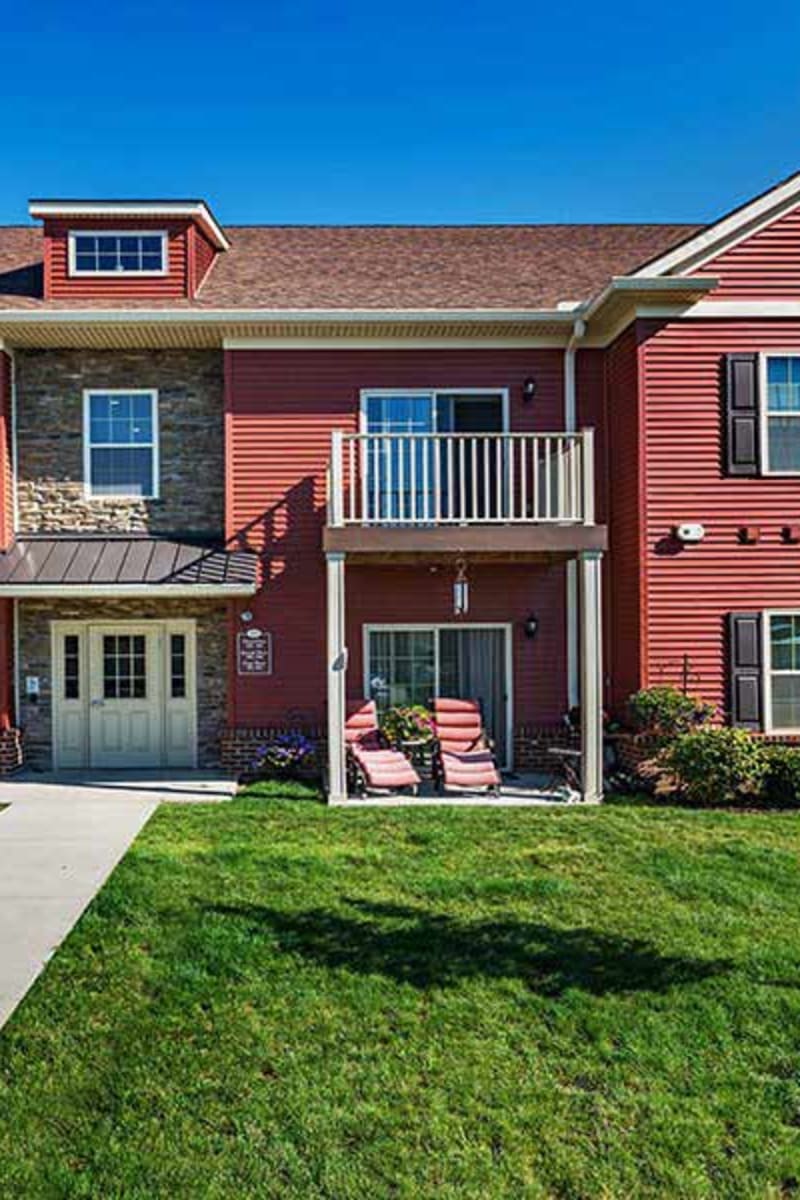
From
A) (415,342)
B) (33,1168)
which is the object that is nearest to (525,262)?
(415,342)

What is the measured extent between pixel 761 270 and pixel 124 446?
346 inches

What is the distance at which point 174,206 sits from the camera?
1273 centimetres

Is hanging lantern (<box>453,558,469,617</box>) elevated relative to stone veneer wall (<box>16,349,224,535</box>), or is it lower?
lower

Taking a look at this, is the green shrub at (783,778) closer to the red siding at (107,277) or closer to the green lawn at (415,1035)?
the green lawn at (415,1035)

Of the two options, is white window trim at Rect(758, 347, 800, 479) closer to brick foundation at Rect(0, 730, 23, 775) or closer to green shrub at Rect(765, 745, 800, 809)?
green shrub at Rect(765, 745, 800, 809)

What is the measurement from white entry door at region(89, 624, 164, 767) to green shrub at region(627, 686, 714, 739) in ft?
21.5

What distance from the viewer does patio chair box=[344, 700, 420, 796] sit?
34.3 feet

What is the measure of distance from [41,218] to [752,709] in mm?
11964

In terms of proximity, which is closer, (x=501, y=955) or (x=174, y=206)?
(x=501, y=955)

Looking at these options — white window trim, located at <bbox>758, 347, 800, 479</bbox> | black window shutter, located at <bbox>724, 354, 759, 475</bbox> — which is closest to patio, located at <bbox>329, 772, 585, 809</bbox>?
black window shutter, located at <bbox>724, 354, 759, 475</bbox>

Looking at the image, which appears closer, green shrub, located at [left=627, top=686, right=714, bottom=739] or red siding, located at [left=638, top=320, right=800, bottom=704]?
green shrub, located at [left=627, top=686, right=714, bottom=739]

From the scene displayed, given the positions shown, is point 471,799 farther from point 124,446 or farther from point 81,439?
point 81,439

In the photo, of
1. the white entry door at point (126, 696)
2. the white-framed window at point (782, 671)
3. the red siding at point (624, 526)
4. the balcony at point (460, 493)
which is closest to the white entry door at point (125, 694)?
the white entry door at point (126, 696)

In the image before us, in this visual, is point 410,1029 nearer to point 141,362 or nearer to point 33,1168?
point 33,1168
